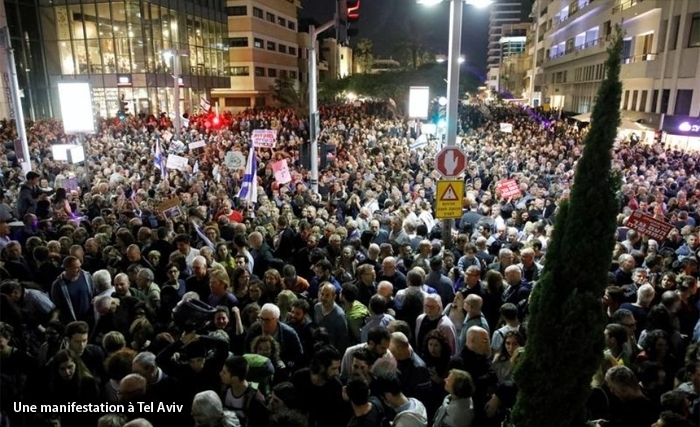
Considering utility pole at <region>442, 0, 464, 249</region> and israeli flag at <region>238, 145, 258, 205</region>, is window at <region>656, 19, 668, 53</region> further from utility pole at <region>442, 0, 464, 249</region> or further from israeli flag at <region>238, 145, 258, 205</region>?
israeli flag at <region>238, 145, 258, 205</region>

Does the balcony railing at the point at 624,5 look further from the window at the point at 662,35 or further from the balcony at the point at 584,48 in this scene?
the window at the point at 662,35

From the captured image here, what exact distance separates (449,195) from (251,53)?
51.6m

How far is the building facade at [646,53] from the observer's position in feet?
84.7

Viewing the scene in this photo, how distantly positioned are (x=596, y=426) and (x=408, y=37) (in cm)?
5607

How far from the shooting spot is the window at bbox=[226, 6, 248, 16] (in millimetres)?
55281

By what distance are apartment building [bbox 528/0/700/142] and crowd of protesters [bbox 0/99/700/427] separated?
6.73 m

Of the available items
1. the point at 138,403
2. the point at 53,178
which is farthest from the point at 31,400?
the point at 53,178

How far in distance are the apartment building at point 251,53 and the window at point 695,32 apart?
1596 inches

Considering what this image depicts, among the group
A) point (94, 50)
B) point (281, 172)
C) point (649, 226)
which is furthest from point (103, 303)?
point (94, 50)

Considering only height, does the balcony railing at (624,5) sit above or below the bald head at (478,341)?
above

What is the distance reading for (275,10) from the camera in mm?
61875

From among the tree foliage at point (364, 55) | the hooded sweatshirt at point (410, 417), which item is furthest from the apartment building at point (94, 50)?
the tree foliage at point (364, 55)

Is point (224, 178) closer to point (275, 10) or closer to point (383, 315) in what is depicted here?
point (383, 315)

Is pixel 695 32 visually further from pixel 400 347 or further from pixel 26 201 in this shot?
pixel 26 201
